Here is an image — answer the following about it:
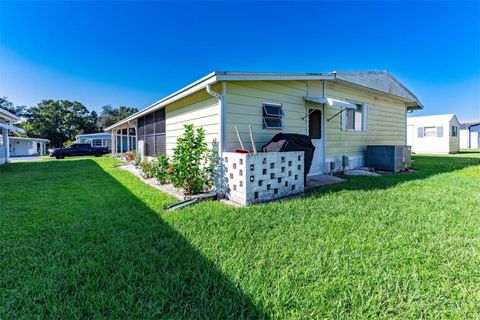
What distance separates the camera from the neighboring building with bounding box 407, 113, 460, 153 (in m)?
19.0

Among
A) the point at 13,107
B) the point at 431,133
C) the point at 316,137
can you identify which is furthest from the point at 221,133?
the point at 13,107

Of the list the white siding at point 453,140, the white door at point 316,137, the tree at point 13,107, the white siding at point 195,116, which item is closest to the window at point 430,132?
the white siding at point 453,140

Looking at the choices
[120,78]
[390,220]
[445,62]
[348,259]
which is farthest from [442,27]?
[120,78]

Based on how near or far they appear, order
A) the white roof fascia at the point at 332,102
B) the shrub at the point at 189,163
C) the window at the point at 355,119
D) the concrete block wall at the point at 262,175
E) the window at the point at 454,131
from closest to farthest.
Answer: the concrete block wall at the point at 262,175, the shrub at the point at 189,163, the white roof fascia at the point at 332,102, the window at the point at 355,119, the window at the point at 454,131

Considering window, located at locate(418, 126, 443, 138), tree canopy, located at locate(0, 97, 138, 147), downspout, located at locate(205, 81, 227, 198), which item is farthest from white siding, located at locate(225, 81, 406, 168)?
tree canopy, located at locate(0, 97, 138, 147)

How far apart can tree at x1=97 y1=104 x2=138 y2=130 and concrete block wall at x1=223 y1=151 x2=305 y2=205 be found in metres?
49.8

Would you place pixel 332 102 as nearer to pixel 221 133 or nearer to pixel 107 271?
pixel 221 133

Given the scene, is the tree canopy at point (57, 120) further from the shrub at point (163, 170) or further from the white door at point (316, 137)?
the white door at point (316, 137)

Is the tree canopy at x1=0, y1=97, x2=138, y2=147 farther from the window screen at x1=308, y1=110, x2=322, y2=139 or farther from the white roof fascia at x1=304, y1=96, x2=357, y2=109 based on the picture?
the white roof fascia at x1=304, y1=96, x2=357, y2=109

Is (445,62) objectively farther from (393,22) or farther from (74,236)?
(74,236)

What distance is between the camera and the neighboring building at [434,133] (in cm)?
1898

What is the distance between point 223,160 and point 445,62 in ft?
63.4

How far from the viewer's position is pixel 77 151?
73.0 feet

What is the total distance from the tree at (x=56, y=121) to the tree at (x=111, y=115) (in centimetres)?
299
